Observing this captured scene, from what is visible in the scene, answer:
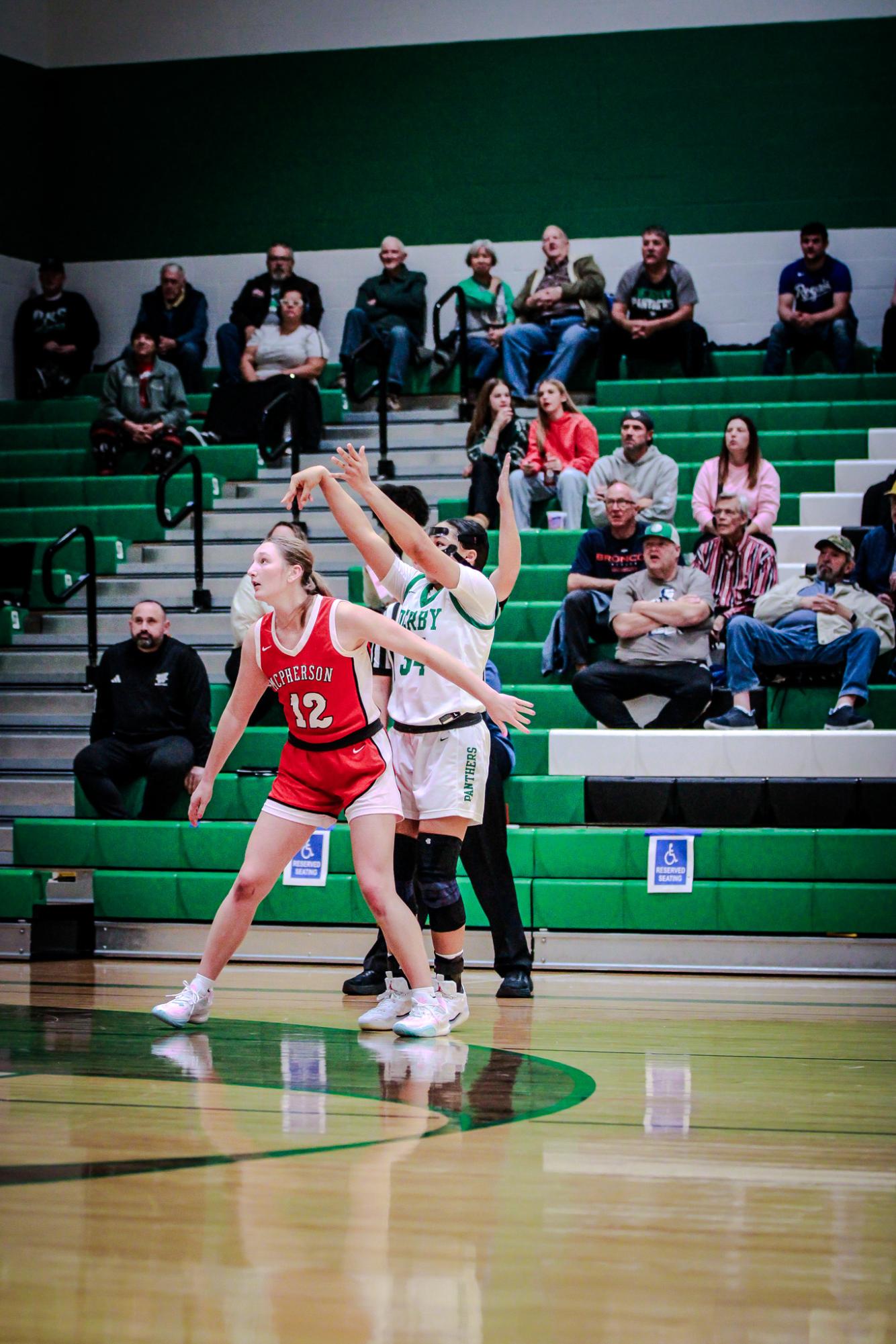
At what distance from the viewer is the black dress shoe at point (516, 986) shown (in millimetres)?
5215

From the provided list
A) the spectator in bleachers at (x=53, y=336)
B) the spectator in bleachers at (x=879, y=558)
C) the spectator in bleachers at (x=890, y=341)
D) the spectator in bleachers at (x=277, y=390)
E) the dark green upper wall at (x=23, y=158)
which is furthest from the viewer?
the dark green upper wall at (x=23, y=158)

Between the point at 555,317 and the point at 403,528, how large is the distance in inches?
245

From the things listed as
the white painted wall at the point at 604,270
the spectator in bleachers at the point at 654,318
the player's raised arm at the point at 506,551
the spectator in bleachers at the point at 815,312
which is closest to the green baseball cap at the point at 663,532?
the player's raised arm at the point at 506,551

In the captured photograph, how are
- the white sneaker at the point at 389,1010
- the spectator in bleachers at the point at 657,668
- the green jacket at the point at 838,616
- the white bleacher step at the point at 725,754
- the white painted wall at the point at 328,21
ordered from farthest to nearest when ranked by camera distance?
the white painted wall at the point at 328,21 < the green jacket at the point at 838,616 < the spectator in bleachers at the point at 657,668 < the white bleacher step at the point at 725,754 < the white sneaker at the point at 389,1010

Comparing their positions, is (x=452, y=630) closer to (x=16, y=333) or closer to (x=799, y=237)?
(x=799, y=237)

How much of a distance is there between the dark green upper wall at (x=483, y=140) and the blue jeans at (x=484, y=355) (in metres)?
1.87

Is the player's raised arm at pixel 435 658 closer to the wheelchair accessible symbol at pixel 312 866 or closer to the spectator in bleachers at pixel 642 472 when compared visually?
the wheelchair accessible symbol at pixel 312 866

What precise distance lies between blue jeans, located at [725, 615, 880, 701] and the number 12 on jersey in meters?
3.15

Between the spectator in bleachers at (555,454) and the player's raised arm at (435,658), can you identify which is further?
the spectator in bleachers at (555,454)

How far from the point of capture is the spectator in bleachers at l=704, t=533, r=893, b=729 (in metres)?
6.79

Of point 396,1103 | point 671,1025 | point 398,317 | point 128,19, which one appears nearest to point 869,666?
point 671,1025

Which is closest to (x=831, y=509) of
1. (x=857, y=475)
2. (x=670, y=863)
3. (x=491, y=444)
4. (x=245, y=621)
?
(x=857, y=475)

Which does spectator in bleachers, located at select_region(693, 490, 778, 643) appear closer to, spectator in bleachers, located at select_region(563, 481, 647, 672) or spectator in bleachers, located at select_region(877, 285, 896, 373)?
spectator in bleachers, located at select_region(563, 481, 647, 672)

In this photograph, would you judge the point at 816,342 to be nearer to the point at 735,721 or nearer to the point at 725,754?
the point at 735,721
